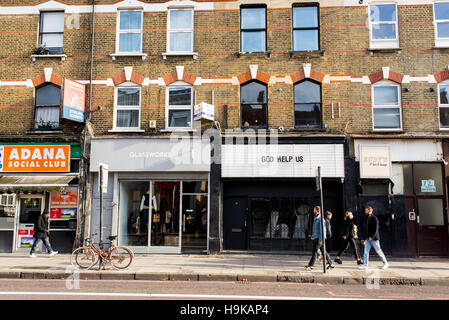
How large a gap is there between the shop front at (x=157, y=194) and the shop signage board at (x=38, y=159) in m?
1.13

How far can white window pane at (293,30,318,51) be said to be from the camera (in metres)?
14.5

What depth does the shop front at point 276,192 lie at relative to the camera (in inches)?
542

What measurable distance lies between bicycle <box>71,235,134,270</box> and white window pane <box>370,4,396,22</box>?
12.2 metres

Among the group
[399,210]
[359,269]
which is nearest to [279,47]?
[399,210]

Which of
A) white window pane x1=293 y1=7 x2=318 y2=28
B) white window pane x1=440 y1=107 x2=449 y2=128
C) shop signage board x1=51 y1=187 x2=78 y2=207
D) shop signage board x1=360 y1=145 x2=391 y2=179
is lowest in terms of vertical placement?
shop signage board x1=51 y1=187 x2=78 y2=207

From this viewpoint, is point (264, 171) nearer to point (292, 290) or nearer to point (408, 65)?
point (292, 290)

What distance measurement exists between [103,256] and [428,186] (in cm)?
1131

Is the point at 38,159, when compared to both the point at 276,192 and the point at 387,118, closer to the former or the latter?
the point at 276,192

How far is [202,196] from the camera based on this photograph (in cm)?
1412

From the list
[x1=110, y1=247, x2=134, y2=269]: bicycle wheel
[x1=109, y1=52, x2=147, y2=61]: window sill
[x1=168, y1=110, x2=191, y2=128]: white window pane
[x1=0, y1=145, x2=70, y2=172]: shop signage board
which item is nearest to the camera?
[x1=110, y1=247, x2=134, y2=269]: bicycle wheel

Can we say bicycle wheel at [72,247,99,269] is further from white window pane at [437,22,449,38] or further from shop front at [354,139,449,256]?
white window pane at [437,22,449,38]

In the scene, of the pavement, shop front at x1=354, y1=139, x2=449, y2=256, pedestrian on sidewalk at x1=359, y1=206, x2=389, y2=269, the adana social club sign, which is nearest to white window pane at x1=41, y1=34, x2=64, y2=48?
the adana social club sign

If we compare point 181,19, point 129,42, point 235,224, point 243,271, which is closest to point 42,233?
point 235,224

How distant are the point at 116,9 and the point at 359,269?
42.1ft
